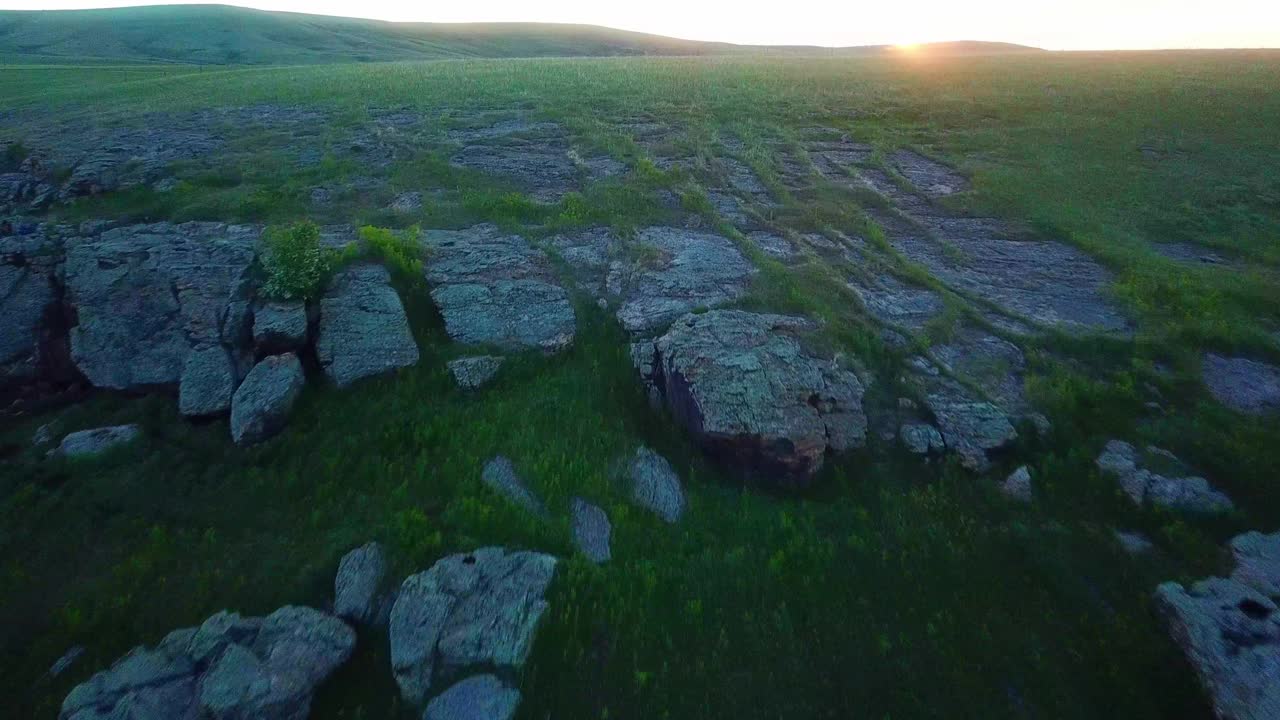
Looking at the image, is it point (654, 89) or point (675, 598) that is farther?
point (654, 89)

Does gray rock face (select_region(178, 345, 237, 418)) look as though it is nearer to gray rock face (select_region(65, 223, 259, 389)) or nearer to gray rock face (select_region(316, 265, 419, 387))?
gray rock face (select_region(65, 223, 259, 389))

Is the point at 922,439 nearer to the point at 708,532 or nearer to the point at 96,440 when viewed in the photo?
the point at 708,532

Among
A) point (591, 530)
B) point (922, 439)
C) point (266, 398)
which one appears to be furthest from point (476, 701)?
point (922, 439)

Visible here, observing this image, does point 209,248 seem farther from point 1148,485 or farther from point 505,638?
point 1148,485

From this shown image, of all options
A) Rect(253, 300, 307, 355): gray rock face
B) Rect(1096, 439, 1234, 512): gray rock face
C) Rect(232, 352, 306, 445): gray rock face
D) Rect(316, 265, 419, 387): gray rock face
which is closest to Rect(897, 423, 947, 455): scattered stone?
Rect(1096, 439, 1234, 512): gray rock face

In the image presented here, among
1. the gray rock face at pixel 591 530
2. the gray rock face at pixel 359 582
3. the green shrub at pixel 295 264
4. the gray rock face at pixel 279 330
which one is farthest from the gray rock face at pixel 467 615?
the green shrub at pixel 295 264

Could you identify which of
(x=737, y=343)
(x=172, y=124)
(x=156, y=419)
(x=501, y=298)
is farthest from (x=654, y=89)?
(x=156, y=419)
